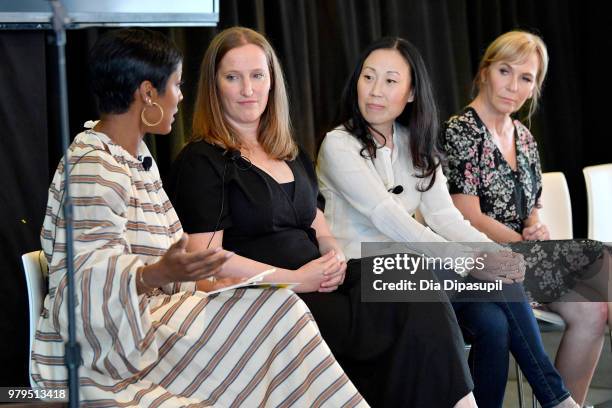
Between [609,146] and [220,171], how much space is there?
2.85m

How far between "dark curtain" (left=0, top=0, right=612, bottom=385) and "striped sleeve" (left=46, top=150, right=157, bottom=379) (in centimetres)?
83

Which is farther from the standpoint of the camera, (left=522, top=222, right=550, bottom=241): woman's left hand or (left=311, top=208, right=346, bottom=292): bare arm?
(left=522, top=222, right=550, bottom=241): woman's left hand

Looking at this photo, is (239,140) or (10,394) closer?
(10,394)

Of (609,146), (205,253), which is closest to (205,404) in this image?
(205,253)

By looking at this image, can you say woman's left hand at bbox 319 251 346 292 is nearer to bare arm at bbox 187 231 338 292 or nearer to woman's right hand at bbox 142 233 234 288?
bare arm at bbox 187 231 338 292

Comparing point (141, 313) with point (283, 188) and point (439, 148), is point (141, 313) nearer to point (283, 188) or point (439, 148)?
point (283, 188)

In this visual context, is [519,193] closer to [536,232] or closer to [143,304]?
[536,232]

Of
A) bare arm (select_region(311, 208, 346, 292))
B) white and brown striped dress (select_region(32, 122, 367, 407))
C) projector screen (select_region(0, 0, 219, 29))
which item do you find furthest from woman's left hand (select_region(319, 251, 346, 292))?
projector screen (select_region(0, 0, 219, 29))

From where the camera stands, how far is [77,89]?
3.22 meters

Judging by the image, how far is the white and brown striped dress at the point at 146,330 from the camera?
2.12 m

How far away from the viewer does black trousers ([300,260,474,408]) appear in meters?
2.56

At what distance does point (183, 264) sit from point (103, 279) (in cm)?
22

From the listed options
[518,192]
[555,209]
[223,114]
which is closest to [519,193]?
[518,192]

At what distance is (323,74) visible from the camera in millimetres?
4074
